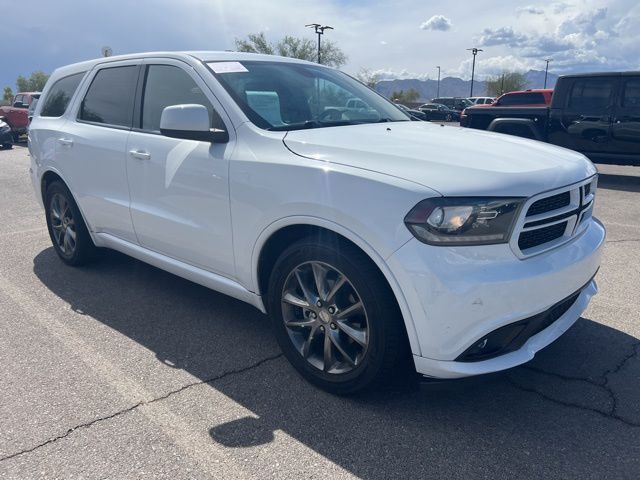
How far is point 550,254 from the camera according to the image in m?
2.60

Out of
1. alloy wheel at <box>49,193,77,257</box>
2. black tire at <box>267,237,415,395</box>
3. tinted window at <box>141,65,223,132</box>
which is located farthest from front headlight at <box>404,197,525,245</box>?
alloy wheel at <box>49,193,77,257</box>

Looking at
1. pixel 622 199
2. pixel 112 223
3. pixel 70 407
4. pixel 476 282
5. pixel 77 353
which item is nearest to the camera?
pixel 476 282

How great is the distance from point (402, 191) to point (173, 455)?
62.8 inches

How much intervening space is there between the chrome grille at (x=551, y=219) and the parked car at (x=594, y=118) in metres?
7.99

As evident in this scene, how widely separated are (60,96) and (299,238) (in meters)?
3.39

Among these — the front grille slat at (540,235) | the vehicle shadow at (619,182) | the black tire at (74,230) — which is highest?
the front grille slat at (540,235)

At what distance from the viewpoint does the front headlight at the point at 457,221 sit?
237cm

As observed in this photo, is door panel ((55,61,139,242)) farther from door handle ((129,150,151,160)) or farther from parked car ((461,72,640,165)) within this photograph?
parked car ((461,72,640,165))

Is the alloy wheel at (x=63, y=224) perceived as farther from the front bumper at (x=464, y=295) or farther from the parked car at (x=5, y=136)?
the parked car at (x=5, y=136)


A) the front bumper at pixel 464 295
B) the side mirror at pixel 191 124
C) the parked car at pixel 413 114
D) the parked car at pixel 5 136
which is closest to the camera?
the front bumper at pixel 464 295

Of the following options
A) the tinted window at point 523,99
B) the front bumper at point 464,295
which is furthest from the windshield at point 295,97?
the tinted window at point 523,99

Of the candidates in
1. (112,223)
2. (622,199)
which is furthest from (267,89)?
(622,199)

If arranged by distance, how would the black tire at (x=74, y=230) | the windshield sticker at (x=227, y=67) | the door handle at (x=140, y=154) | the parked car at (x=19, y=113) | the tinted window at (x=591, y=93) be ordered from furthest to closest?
the parked car at (x=19, y=113)
the tinted window at (x=591, y=93)
the black tire at (x=74, y=230)
the door handle at (x=140, y=154)
the windshield sticker at (x=227, y=67)

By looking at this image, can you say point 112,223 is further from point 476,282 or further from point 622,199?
point 622,199
